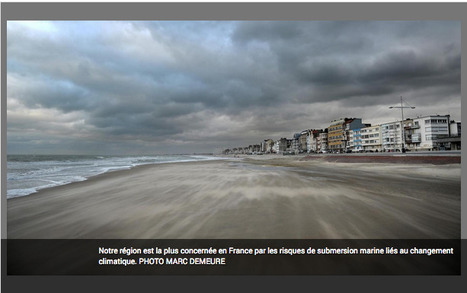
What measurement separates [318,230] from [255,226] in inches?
68.3

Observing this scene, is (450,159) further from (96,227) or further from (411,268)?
(96,227)

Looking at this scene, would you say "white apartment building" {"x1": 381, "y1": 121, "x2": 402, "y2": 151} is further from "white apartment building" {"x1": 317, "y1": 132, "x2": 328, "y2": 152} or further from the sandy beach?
the sandy beach

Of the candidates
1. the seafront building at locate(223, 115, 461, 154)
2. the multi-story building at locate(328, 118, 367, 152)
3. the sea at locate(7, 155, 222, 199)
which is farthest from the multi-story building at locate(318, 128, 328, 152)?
the sea at locate(7, 155, 222, 199)

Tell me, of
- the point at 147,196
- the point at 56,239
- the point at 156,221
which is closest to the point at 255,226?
the point at 156,221

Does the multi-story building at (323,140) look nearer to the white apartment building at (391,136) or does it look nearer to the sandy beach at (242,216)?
the white apartment building at (391,136)

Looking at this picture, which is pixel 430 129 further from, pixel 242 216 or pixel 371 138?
pixel 242 216

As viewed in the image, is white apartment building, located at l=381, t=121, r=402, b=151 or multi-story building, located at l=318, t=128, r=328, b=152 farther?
multi-story building, located at l=318, t=128, r=328, b=152

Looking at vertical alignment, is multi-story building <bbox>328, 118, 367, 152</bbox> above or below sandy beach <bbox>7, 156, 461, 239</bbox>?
above

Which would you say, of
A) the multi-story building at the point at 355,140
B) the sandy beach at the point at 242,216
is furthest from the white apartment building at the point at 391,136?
the sandy beach at the point at 242,216

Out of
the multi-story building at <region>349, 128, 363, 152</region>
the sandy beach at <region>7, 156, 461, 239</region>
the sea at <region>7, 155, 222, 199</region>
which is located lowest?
the sandy beach at <region>7, 156, 461, 239</region>

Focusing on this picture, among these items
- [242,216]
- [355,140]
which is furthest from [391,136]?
[242,216]

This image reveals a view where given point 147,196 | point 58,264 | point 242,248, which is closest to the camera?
point 58,264

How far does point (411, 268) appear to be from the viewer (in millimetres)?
3971

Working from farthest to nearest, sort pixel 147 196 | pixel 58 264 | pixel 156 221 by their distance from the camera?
pixel 147 196 → pixel 156 221 → pixel 58 264
